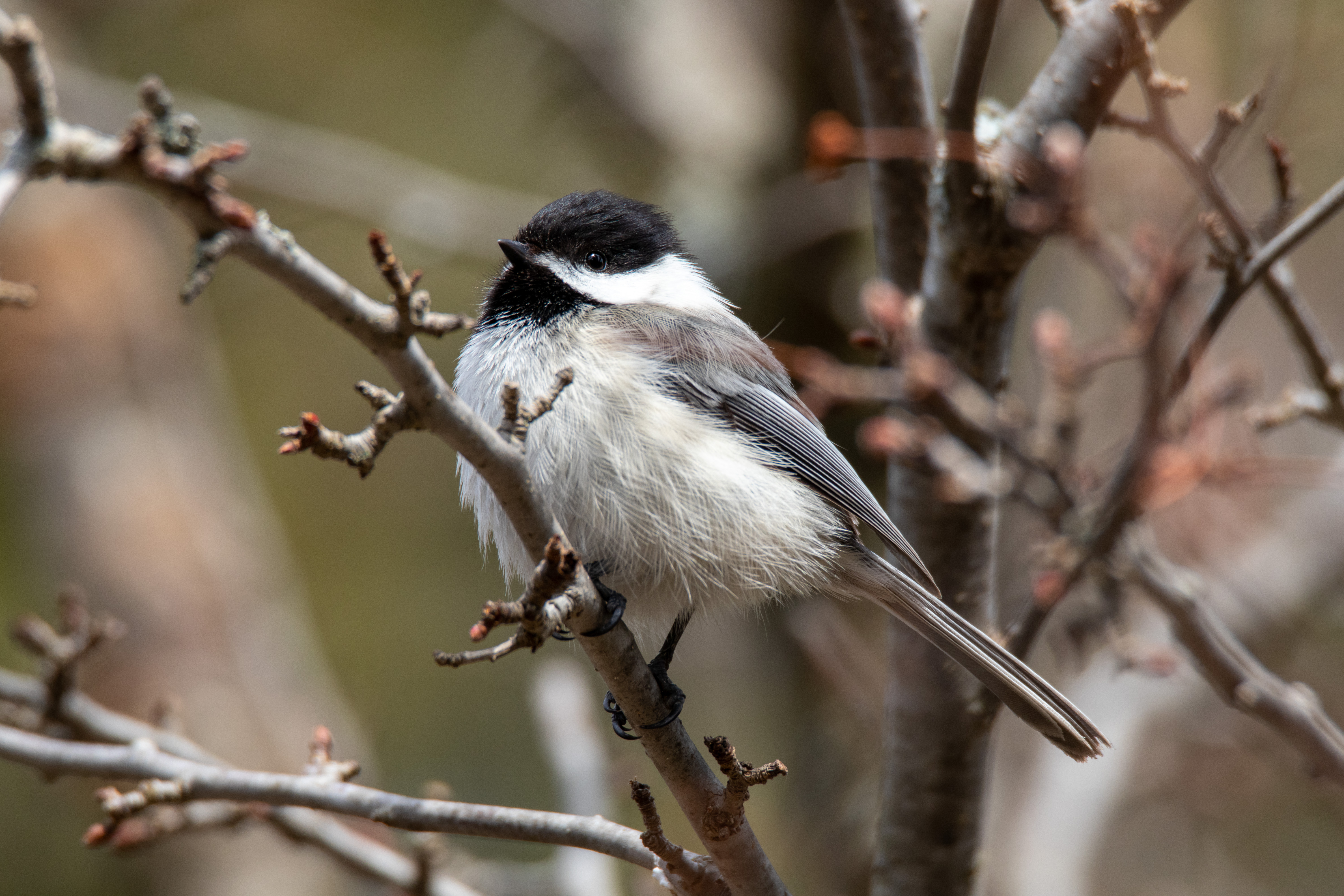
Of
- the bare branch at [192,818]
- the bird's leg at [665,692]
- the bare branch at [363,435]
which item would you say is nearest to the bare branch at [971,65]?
the bird's leg at [665,692]

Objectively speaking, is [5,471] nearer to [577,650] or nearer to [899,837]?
[577,650]

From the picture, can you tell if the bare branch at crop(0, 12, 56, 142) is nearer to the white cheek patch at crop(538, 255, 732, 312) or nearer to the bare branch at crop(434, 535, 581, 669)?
the bare branch at crop(434, 535, 581, 669)

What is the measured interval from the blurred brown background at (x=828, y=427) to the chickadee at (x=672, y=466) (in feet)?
1.62

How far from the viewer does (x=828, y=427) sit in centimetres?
496

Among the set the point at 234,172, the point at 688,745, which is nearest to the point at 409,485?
the point at 234,172

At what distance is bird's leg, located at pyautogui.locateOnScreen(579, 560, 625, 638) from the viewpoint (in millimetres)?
1826

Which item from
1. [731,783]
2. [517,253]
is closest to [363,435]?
[731,783]

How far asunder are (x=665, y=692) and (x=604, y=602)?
1.19 ft

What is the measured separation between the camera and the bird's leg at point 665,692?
2008 millimetres

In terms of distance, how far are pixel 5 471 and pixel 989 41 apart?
4971mm

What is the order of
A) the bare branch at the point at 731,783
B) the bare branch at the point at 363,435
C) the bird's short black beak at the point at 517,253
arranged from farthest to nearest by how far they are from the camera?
1. the bird's short black beak at the point at 517,253
2. the bare branch at the point at 731,783
3. the bare branch at the point at 363,435

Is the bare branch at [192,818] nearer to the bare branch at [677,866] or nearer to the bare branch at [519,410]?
the bare branch at [677,866]

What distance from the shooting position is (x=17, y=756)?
2.28m

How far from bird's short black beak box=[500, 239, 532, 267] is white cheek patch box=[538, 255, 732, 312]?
2.4 inches
